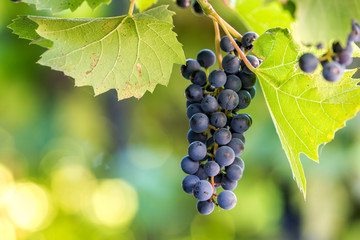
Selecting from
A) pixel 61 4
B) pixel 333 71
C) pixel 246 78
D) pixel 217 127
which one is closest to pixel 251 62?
pixel 246 78

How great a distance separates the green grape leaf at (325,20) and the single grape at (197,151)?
0.29 meters

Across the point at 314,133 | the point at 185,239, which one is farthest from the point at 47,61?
the point at 185,239

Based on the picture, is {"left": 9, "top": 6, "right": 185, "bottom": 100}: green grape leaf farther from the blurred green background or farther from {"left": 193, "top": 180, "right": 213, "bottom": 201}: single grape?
the blurred green background

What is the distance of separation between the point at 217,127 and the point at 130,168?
8.79 ft

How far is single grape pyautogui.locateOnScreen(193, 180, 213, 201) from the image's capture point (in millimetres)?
721

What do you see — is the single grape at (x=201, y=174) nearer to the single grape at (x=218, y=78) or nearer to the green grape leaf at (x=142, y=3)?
the single grape at (x=218, y=78)

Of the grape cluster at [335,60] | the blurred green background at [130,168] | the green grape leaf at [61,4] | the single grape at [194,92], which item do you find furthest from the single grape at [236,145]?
the blurred green background at [130,168]

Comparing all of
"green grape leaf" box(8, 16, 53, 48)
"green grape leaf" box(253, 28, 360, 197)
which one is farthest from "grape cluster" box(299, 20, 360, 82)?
"green grape leaf" box(8, 16, 53, 48)

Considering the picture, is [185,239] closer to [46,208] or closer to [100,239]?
[100,239]

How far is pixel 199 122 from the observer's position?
76 centimetres

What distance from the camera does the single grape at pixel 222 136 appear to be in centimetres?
75

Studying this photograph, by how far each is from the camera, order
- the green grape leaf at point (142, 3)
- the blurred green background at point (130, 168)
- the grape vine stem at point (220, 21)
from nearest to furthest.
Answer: the grape vine stem at point (220, 21), the green grape leaf at point (142, 3), the blurred green background at point (130, 168)

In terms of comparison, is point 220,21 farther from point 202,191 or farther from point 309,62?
point 202,191

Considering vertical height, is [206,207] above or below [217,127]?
below
